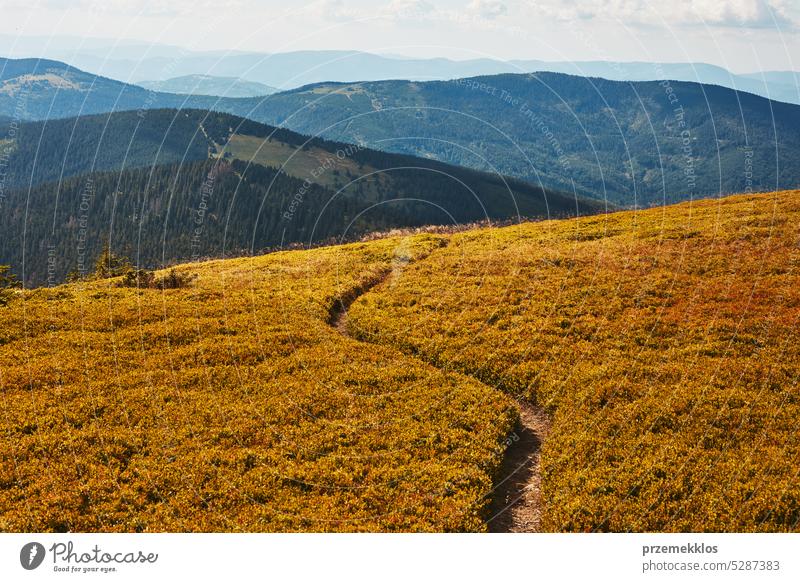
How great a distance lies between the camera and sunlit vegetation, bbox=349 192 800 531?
60.4ft

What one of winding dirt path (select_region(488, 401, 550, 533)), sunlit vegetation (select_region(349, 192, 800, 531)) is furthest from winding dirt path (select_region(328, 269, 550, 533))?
sunlit vegetation (select_region(349, 192, 800, 531))

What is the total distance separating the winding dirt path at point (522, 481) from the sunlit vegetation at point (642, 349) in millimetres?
604

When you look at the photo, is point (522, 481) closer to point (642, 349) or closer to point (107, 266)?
point (642, 349)

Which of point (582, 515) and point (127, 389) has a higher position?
point (127, 389)

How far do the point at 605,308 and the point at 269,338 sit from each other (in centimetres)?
2101

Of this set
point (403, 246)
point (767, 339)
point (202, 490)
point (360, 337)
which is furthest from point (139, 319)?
point (767, 339)

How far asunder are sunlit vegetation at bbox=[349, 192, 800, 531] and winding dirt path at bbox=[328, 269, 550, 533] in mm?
604

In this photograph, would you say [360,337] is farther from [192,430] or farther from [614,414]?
[614,414]

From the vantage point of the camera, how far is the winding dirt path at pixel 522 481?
723 inches

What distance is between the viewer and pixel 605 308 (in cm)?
3512

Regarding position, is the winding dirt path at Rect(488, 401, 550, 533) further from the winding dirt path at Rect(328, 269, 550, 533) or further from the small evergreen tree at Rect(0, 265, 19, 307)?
the small evergreen tree at Rect(0, 265, 19, 307)

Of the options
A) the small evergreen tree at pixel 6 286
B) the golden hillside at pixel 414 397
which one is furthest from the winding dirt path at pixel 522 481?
the small evergreen tree at pixel 6 286

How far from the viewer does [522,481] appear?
2061 centimetres

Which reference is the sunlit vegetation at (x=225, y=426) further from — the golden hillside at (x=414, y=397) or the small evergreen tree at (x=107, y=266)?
the small evergreen tree at (x=107, y=266)
